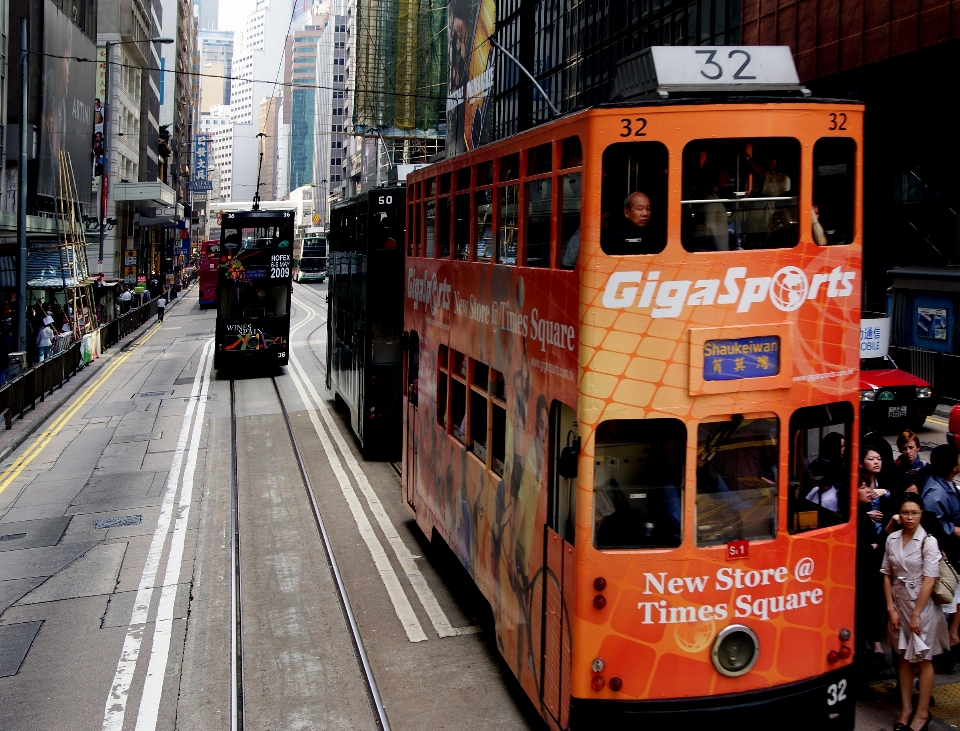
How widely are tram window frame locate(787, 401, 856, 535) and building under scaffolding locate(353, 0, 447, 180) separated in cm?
4733

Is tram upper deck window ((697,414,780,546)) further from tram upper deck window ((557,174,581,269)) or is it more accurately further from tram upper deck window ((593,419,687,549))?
tram upper deck window ((557,174,581,269))

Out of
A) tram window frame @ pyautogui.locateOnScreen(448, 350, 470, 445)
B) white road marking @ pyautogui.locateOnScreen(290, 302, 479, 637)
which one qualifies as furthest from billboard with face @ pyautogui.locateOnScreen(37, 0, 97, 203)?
tram window frame @ pyautogui.locateOnScreen(448, 350, 470, 445)

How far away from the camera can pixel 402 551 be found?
11.9 meters

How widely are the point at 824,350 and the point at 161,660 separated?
6131 mm

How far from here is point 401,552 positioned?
11883 mm

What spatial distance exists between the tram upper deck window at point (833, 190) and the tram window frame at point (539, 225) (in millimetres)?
1573

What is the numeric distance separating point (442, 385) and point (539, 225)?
3.49 meters

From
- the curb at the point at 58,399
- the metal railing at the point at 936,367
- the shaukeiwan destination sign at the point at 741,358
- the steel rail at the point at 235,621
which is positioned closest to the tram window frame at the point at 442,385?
the steel rail at the point at 235,621

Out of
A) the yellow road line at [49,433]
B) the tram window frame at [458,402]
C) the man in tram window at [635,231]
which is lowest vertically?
the yellow road line at [49,433]

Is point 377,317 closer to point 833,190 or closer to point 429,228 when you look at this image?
point 429,228

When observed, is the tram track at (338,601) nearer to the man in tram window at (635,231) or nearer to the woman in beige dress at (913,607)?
the woman in beige dress at (913,607)

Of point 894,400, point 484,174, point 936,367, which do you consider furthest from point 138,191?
point 484,174

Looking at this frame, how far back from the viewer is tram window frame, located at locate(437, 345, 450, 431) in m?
9.83

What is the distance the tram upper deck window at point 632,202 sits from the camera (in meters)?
5.82
